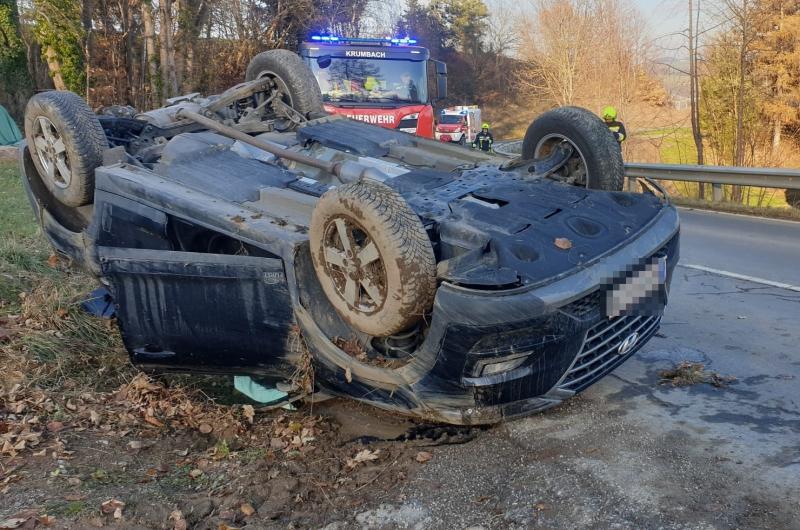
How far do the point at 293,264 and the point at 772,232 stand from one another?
7.23 meters

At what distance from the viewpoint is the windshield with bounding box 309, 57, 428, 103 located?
1166 centimetres

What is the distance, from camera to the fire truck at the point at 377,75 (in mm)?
11594

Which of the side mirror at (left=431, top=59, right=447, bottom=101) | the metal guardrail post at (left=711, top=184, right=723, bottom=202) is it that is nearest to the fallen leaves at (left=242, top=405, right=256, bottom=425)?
the side mirror at (left=431, top=59, right=447, bottom=101)

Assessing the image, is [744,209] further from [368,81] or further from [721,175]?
[368,81]

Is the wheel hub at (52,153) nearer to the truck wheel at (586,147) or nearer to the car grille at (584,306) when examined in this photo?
the truck wheel at (586,147)

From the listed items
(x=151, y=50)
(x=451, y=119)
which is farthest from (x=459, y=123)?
(x=151, y=50)

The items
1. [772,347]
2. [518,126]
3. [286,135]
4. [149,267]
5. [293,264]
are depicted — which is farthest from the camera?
[518,126]

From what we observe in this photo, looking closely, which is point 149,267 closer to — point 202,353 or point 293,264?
point 202,353

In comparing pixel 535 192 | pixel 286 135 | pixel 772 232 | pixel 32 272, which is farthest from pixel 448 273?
pixel 772 232

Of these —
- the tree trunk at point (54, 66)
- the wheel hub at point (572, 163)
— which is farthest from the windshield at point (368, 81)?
the tree trunk at point (54, 66)

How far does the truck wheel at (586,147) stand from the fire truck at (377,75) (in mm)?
7171

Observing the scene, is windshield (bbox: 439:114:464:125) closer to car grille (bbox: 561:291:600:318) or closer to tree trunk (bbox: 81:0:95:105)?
tree trunk (bbox: 81:0:95:105)

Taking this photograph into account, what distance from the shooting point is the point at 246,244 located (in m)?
3.53

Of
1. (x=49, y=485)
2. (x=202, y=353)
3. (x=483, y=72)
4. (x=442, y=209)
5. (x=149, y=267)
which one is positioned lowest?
(x=49, y=485)
